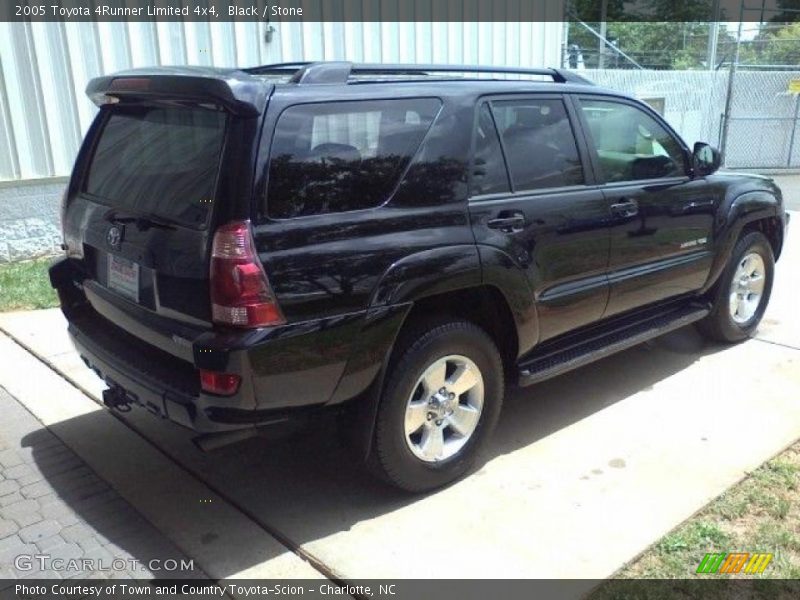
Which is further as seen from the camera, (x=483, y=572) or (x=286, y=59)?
(x=286, y=59)

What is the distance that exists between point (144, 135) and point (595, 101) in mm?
2467

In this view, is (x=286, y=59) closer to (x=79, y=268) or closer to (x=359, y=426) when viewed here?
(x=79, y=268)

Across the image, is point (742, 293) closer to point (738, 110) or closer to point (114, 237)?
point (114, 237)

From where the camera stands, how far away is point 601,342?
4.12 meters

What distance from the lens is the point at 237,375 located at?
2.70 metres

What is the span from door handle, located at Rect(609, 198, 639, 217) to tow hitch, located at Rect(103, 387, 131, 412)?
2.67 meters

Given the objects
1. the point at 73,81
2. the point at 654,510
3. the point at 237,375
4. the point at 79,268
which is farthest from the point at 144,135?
the point at 73,81

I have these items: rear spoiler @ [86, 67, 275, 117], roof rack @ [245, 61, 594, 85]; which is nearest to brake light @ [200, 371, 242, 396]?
rear spoiler @ [86, 67, 275, 117]

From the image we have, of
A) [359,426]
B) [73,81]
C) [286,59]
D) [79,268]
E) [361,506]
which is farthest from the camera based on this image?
[286,59]

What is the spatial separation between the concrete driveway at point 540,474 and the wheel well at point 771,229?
0.99 m

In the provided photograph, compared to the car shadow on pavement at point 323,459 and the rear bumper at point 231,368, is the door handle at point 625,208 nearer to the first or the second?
the car shadow on pavement at point 323,459

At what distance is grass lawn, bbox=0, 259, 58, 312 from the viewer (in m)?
6.05

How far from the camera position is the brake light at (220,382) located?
271 cm

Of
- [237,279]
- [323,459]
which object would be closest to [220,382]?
[237,279]
